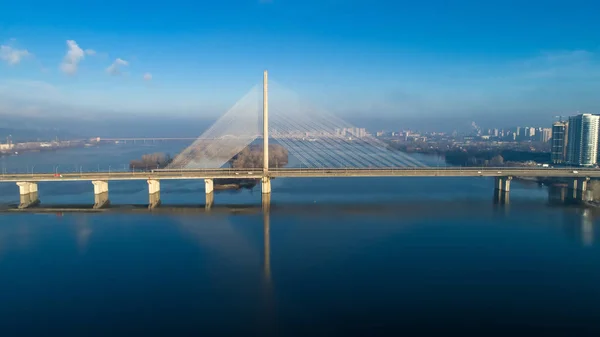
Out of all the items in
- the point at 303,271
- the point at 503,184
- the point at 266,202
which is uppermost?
the point at 503,184

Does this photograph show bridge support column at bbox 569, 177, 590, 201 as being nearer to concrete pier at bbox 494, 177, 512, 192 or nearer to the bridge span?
the bridge span

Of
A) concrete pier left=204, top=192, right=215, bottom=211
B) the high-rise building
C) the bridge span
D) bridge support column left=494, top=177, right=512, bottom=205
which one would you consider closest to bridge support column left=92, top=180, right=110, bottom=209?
the bridge span

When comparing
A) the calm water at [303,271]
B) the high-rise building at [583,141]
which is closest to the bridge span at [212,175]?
the calm water at [303,271]

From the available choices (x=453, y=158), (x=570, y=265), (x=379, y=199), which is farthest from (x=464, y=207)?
(x=453, y=158)

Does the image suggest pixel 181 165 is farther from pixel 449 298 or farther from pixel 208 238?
pixel 449 298

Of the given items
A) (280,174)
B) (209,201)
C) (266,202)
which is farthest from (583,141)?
(209,201)

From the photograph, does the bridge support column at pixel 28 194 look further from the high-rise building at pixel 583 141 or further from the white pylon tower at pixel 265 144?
the high-rise building at pixel 583 141

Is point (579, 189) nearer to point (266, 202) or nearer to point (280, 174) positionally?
point (280, 174)
